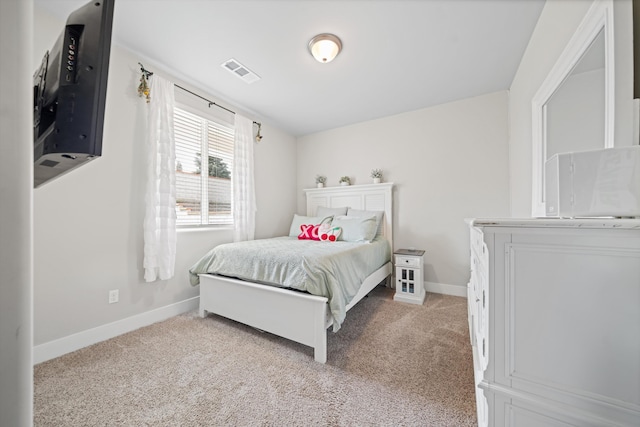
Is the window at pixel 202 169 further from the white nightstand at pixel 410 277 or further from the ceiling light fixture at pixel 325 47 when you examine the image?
the white nightstand at pixel 410 277

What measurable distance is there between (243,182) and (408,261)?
2.29m

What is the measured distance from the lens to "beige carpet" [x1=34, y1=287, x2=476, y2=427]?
1215mm

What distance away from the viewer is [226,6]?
1655 mm

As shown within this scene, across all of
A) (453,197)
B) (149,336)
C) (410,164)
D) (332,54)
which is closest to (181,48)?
(332,54)

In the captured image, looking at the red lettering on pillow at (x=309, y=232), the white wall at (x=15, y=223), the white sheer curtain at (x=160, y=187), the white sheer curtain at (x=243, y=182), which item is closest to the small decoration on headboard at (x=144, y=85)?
the white sheer curtain at (x=160, y=187)

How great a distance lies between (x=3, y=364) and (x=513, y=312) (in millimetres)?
1100

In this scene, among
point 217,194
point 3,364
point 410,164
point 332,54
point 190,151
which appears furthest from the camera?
point 410,164

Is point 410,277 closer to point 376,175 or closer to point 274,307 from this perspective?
point 376,175

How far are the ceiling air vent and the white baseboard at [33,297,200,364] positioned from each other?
7.99ft

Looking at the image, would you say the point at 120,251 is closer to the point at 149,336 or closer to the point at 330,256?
the point at 149,336

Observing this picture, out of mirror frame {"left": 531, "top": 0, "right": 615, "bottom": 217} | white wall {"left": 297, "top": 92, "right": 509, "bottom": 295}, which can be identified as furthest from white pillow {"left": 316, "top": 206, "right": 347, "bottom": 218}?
mirror frame {"left": 531, "top": 0, "right": 615, "bottom": 217}

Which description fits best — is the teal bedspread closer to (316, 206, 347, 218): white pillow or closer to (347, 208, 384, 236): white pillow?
(347, 208, 384, 236): white pillow

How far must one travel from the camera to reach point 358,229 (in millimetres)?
2896

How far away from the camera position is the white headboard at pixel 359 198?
10.9 feet
